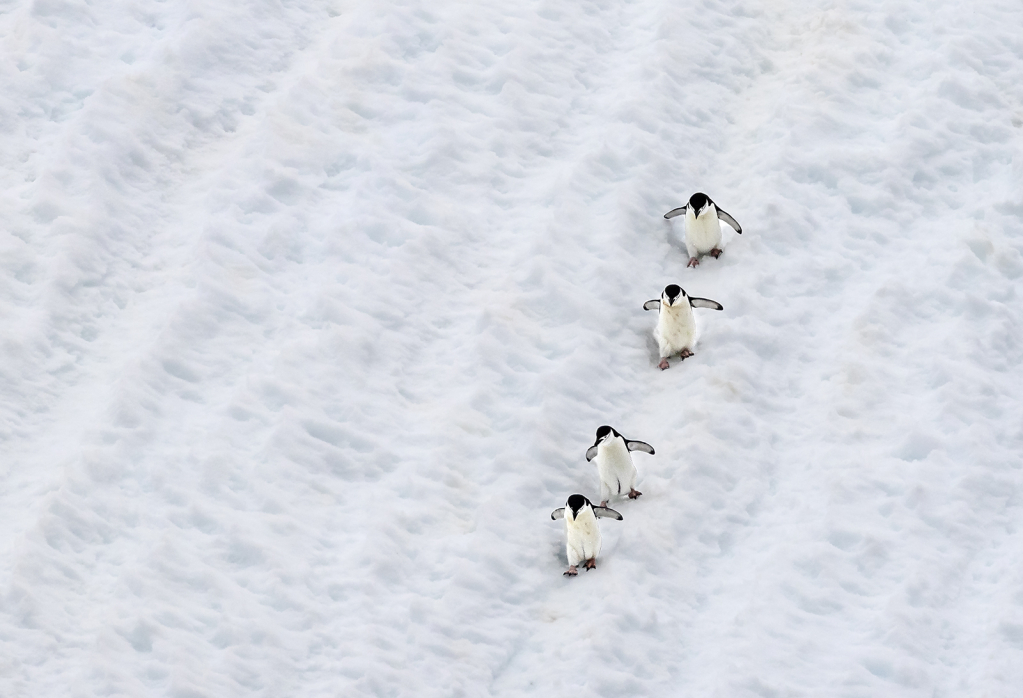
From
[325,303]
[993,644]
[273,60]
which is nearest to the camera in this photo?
[993,644]

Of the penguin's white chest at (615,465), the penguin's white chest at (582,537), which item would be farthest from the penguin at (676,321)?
the penguin's white chest at (582,537)

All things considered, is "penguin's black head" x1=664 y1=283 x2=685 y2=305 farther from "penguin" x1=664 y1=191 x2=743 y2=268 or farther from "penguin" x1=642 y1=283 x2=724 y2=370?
"penguin" x1=664 y1=191 x2=743 y2=268

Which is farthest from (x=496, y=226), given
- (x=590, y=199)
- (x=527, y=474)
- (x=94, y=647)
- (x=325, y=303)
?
(x=94, y=647)

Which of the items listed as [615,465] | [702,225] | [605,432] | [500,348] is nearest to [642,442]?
[615,465]

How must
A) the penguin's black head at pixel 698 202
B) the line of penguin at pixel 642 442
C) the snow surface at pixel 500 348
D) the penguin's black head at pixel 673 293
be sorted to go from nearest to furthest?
1. the snow surface at pixel 500 348
2. the line of penguin at pixel 642 442
3. the penguin's black head at pixel 673 293
4. the penguin's black head at pixel 698 202

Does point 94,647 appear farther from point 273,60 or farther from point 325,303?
point 273,60

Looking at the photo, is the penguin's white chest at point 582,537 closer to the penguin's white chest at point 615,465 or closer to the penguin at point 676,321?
the penguin's white chest at point 615,465

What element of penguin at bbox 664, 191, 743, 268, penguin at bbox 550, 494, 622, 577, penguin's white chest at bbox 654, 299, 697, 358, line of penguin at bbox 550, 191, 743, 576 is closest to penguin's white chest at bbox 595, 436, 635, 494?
line of penguin at bbox 550, 191, 743, 576
